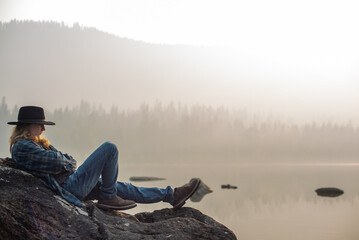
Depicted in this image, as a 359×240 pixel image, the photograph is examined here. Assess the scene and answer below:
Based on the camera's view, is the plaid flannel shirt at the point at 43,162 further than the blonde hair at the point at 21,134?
No

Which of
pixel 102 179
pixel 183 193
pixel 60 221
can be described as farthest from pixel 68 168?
pixel 183 193

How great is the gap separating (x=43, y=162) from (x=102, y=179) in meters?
1.01

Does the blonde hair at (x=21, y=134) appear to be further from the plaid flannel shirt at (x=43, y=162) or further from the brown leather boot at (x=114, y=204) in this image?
the brown leather boot at (x=114, y=204)

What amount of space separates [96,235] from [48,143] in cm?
154

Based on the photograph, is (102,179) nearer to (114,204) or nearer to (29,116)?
(114,204)

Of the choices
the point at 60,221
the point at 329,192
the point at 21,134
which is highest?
the point at 21,134

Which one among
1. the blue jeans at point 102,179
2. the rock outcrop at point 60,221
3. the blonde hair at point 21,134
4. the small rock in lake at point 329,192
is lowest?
the small rock in lake at point 329,192

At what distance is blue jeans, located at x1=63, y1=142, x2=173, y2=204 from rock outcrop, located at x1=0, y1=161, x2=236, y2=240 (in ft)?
0.84

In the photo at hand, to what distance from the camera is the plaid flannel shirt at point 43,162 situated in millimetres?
5113

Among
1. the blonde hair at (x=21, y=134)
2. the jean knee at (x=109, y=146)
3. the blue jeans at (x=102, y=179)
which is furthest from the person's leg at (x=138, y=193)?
the blonde hair at (x=21, y=134)

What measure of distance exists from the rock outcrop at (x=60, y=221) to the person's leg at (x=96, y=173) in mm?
257

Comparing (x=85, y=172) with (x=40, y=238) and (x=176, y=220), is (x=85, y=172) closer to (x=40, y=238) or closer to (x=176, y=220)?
(x=40, y=238)

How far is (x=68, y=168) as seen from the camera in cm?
542

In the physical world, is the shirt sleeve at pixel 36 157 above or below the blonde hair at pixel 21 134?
below
